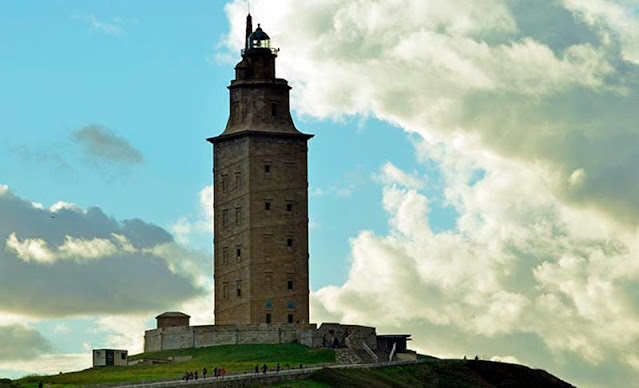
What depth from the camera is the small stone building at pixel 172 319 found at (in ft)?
415

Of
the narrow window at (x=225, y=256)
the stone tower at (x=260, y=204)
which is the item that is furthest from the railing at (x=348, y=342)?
the narrow window at (x=225, y=256)

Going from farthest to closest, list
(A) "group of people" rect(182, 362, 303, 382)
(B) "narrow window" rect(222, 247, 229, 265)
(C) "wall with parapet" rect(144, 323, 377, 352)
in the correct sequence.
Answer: (B) "narrow window" rect(222, 247, 229, 265) < (C) "wall with parapet" rect(144, 323, 377, 352) < (A) "group of people" rect(182, 362, 303, 382)

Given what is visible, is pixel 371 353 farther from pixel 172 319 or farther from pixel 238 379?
pixel 238 379

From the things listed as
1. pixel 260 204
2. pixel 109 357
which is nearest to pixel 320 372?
pixel 109 357

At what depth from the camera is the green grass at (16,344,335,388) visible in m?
103

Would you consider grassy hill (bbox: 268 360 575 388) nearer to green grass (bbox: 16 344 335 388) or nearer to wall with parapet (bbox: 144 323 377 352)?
green grass (bbox: 16 344 335 388)

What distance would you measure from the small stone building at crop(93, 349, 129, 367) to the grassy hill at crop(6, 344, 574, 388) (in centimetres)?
216

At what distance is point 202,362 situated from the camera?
379ft

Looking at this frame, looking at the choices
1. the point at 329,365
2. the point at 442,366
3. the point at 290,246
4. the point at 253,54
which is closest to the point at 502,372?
the point at 442,366

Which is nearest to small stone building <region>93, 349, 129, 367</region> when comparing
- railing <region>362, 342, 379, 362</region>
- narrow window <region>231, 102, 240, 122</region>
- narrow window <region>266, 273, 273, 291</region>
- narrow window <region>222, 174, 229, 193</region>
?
narrow window <region>266, 273, 273, 291</region>

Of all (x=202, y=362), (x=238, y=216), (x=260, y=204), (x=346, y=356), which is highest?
(x=260, y=204)

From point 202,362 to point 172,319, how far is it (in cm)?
1176

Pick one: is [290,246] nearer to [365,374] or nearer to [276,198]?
[276,198]

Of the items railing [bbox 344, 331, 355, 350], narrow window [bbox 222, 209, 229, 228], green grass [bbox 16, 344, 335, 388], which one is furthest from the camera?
narrow window [bbox 222, 209, 229, 228]
